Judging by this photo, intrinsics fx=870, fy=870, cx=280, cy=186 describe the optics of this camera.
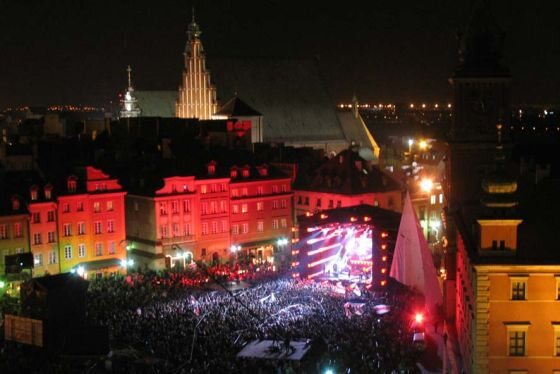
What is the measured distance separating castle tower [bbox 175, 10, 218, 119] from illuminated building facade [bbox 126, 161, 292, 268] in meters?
20.6

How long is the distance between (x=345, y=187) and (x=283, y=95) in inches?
1146

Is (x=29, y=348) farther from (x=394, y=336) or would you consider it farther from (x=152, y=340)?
(x=394, y=336)

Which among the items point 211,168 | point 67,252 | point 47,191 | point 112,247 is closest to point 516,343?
point 67,252

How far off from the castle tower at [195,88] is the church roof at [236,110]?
111 cm

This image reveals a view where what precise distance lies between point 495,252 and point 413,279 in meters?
10.2

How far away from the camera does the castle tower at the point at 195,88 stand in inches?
3048

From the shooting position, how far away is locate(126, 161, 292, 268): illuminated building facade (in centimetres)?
5212

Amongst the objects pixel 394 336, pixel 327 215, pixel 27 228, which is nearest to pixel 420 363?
pixel 394 336

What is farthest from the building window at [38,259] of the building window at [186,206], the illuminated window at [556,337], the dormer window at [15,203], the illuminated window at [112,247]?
the illuminated window at [556,337]

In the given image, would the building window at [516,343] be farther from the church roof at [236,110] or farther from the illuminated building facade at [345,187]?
the church roof at [236,110]

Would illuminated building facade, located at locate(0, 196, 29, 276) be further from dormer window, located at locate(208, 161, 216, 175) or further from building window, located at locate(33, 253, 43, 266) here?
dormer window, located at locate(208, 161, 216, 175)

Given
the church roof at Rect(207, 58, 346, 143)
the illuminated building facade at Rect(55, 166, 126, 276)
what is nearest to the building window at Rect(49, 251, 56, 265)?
the illuminated building facade at Rect(55, 166, 126, 276)

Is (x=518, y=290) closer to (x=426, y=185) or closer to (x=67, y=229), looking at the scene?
(x=67, y=229)

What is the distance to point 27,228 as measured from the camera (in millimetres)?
46438
